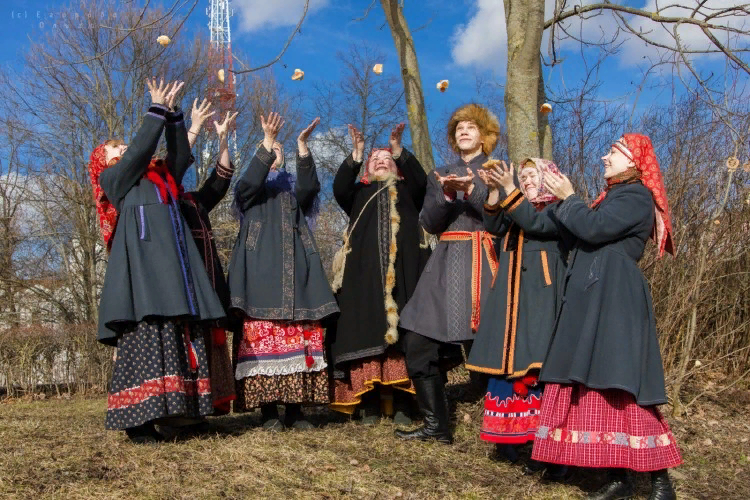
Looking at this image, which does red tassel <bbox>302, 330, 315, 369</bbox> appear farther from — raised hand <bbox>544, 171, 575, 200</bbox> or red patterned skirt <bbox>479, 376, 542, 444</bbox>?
raised hand <bbox>544, 171, 575, 200</bbox>

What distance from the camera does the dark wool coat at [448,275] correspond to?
418cm

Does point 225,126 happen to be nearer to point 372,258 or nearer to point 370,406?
point 372,258

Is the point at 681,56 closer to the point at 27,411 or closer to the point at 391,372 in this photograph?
the point at 391,372

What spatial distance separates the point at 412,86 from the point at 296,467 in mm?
4978

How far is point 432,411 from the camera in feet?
14.0

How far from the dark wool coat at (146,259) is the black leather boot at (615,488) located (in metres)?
2.28

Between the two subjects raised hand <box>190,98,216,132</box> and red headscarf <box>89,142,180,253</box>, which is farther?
raised hand <box>190,98,216,132</box>

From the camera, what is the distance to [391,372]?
468 cm

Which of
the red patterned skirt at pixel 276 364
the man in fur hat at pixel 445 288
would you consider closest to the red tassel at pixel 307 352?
the red patterned skirt at pixel 276 364

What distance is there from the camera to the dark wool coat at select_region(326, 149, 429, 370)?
183 inches

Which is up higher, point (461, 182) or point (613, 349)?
point (461, 182)

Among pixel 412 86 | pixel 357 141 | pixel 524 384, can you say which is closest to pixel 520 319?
pixel 524 384

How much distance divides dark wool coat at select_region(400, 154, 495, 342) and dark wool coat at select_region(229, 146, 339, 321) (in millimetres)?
681

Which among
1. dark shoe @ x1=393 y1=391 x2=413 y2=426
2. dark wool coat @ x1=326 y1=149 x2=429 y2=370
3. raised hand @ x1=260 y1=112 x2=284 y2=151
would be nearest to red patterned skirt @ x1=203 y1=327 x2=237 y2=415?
dark wool coat @ x1=326 y1=149 x2=429 y2=370
